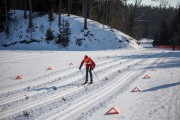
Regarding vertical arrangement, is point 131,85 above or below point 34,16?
below

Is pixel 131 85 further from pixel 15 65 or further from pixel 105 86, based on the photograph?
pixel 15 65

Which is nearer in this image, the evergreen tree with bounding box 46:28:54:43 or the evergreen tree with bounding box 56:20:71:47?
the evergreen tree with bounding box 56:20:71:47

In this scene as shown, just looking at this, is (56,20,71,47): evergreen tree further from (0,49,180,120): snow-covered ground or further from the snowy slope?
(0,49,180,120): snow-covered ground

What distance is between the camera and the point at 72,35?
45.1 metres

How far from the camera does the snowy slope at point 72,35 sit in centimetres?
4329

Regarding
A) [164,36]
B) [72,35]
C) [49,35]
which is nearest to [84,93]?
[49,35]

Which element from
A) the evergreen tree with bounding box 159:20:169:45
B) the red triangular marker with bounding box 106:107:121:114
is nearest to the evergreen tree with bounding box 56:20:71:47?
the red triangular marker with bounding box 106:107:121:114

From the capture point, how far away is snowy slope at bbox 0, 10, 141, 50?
4329 centimetres

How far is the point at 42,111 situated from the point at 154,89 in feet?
22.0

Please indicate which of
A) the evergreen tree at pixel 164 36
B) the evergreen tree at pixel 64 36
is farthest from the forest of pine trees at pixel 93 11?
the evergreen tree at pixel 64 36

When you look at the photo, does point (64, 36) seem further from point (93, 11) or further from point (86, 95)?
point (86, 95)

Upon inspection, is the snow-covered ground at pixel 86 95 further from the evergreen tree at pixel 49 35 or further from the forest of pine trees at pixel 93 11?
the forest of pine trees at pixel 93 11

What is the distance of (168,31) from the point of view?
84.1 metres

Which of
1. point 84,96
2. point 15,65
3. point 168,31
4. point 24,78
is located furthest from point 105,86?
point 168,31
